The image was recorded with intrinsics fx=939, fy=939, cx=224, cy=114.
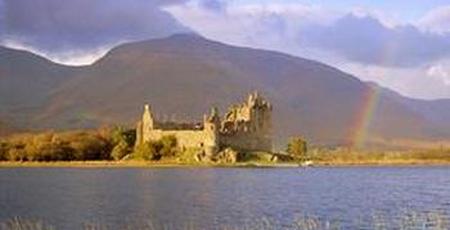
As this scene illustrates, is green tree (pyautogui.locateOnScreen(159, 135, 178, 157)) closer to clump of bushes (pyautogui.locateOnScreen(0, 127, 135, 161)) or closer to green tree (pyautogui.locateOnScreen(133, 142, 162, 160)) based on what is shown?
green tree (pyautogui.locateOnScreen(133, 142, 162, 160))

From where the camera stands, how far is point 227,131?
17438 centimetres

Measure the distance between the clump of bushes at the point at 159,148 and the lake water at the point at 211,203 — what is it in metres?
64.0

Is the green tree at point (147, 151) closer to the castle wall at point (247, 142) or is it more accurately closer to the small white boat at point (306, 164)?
the castle wall at point (247, 142)

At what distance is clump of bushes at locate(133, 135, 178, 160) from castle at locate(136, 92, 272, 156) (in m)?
1.18

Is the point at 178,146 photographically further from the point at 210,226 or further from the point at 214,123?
the point at 210,226

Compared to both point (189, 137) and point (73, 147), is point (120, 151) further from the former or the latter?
point (189, 137)

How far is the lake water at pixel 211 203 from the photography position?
5481 centimetres

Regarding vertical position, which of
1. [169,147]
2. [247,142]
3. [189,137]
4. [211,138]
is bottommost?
[169,147]

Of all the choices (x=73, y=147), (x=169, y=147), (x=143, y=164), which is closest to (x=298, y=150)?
(x=169, y=147)

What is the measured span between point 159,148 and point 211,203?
102 meters

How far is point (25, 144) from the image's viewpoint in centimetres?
17825

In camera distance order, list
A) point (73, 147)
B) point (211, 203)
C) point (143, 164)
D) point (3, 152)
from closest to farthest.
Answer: point (211, 203) < point (143, 164) < point (73, 147) < point (3, 152)

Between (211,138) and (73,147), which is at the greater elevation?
(211,138)

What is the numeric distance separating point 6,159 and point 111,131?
2074cm
